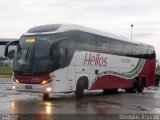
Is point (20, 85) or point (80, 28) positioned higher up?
point (80, 28)

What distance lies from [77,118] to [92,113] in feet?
5.09

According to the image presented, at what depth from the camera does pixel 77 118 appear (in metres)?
13.4

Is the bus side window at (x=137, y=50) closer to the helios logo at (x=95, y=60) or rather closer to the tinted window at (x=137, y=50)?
the tinted window at (x=137, y=50)

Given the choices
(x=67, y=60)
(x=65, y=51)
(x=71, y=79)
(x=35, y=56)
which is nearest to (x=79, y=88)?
(x=71, y=79)

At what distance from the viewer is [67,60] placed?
20.2 m

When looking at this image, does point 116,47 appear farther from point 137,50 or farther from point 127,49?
point 137,50

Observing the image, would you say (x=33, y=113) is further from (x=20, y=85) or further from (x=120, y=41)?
(x=120, y=41)

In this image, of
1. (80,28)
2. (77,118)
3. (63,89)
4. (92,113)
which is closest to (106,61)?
(80,28)

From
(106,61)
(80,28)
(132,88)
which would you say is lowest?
(132,88)

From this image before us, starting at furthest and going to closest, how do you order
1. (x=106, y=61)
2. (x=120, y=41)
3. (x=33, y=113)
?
(x=120, y=41) < (x=106, y=61) < (x=33, y=113)

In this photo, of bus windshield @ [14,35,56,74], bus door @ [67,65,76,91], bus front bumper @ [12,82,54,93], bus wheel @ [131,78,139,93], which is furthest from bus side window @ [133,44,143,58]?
bus front bumper @ [12,82,54,93]

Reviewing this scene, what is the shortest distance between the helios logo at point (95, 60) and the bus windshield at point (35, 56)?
2.93 m

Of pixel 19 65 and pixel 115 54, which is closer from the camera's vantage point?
pixel 19 65

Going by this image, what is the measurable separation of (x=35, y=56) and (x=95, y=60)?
14.6 ft
